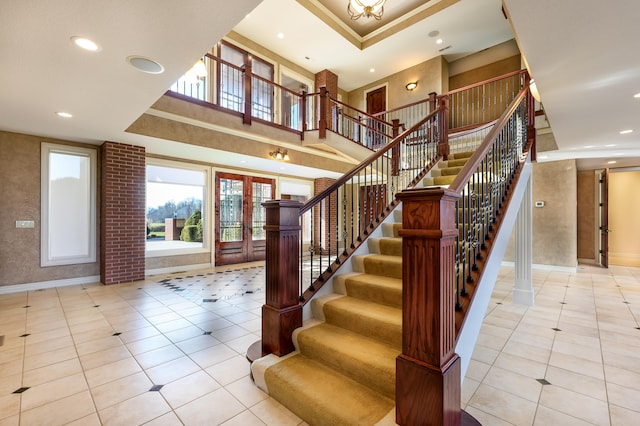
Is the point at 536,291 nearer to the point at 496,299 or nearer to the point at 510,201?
the point at 496,299

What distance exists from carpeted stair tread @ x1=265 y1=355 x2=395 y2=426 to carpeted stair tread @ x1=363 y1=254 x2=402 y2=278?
Answer: 1057 mm

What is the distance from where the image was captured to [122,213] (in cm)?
525

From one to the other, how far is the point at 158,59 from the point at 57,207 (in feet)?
14.7

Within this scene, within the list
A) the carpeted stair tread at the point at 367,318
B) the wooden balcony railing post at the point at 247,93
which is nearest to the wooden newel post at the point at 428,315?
the carpeted stair tread at the point at 367,318

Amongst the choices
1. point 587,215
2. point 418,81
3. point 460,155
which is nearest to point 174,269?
point 460,155

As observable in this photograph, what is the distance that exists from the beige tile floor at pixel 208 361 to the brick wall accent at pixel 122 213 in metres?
0.77

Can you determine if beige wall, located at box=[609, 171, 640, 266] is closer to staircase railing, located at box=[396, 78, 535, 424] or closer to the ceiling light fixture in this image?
the ceiling light fixture

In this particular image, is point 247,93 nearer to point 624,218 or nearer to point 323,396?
point 323,396

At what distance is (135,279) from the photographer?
544cm

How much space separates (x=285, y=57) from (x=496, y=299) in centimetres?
817

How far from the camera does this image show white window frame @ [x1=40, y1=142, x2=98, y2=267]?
4.91 metres

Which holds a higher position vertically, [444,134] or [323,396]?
[444,134]

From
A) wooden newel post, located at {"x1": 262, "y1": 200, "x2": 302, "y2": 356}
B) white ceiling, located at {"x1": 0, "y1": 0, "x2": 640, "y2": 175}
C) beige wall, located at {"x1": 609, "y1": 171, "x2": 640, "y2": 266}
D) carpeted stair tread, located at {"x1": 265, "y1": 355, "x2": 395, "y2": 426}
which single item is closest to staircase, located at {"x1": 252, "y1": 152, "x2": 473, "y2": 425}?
carpeted stair tread, located at {"x1": 265, "y1": 355, "x2": 395, "y2": 426}

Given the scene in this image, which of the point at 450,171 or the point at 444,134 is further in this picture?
the point at 444,134
